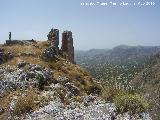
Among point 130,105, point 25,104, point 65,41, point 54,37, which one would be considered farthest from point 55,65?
point 130,105

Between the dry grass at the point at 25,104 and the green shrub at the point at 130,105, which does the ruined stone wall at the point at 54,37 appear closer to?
the dry grass at the point at 25,104

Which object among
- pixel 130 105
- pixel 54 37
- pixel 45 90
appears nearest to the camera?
pixel 130 105

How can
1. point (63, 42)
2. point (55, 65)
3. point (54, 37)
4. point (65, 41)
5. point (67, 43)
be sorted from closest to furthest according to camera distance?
1. point (55, 65)
2. point (54, 37)
3. point (67, 43)
4. point (65, 41)
5. point (63, 42)

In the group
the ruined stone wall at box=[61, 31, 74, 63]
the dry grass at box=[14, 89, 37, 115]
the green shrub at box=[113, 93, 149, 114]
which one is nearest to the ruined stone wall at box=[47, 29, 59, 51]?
the ruined stone wall at box=[61, 31, 74, 63]

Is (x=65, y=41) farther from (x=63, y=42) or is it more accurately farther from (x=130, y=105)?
(x=130, y=105)

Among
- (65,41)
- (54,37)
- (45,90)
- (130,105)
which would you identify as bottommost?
(130,105)

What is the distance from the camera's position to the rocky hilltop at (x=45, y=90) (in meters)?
22.3

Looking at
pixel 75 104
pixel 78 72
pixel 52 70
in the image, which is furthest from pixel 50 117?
pixel 78 72

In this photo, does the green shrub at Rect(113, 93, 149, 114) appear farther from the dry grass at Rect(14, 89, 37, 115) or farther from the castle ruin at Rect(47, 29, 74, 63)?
the castle ruin at Rect(47, 29, 74, 63)

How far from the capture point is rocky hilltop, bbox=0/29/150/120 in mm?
22281

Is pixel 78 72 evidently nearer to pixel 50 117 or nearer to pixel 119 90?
pixel 119 90

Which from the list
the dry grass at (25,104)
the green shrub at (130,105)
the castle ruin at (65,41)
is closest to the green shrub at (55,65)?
the castle ruin at (65,41)

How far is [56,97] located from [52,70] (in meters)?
7.71

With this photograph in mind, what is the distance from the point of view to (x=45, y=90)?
2764 cm
